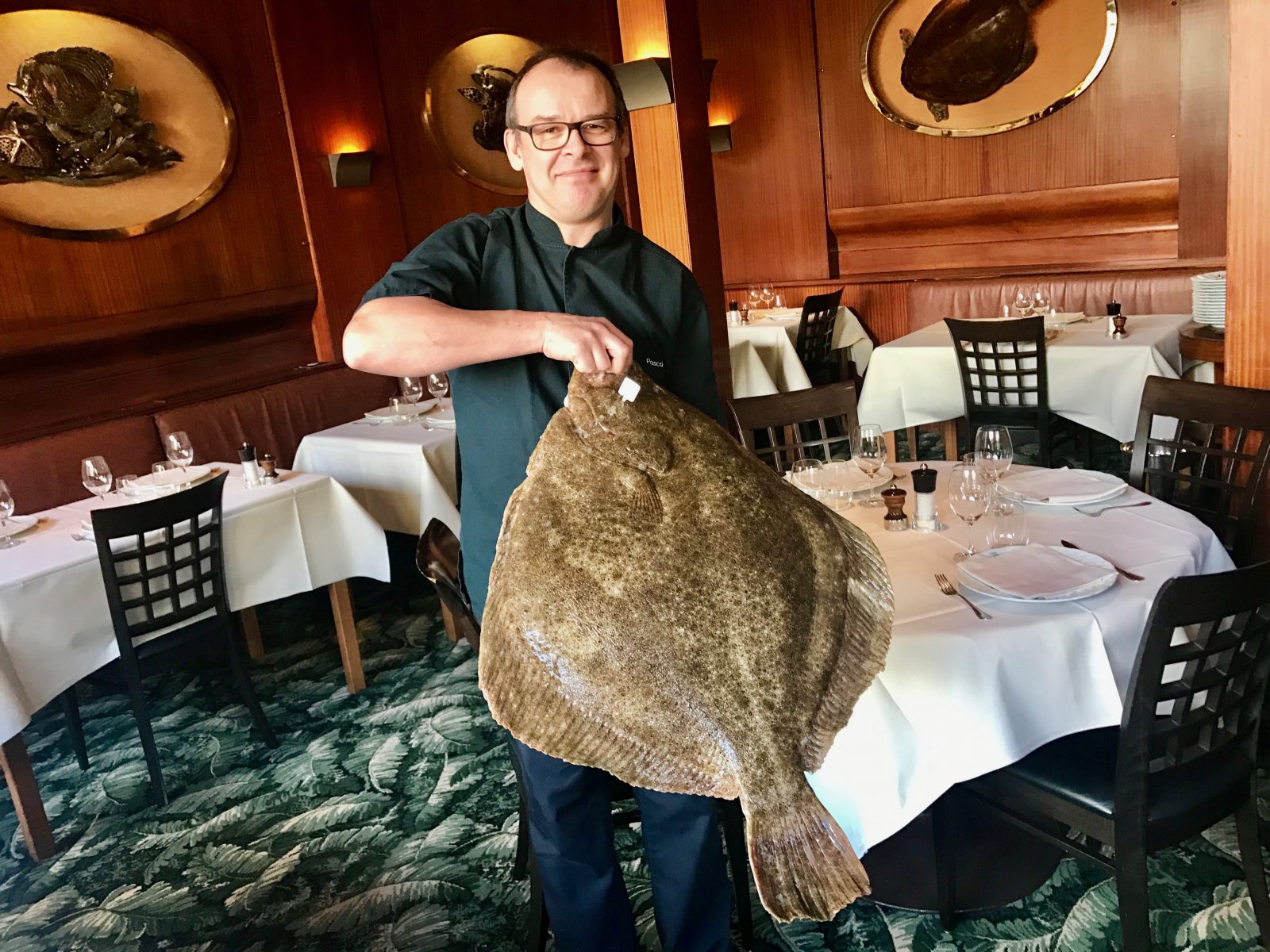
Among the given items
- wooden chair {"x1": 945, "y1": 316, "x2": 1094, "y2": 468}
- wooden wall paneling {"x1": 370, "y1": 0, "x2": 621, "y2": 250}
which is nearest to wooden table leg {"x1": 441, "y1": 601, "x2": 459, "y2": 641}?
wooden chair {"x1": 945, "y1": 316, "x2": 1094, "y2": 468}

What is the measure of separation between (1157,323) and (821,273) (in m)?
3.82

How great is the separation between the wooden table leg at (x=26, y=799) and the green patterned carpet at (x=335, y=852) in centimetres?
5

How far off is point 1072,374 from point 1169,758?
11.7 feet

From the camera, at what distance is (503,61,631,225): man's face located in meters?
1.47

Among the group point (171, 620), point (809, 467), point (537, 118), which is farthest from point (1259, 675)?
point (171, 620)

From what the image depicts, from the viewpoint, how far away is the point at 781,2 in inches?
341

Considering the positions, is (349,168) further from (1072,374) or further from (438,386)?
(1072,374)

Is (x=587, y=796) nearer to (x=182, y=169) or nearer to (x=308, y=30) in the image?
(x=182, y=169)

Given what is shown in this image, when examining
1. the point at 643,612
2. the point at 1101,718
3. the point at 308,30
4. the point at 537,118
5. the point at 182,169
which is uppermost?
the point at 308,30

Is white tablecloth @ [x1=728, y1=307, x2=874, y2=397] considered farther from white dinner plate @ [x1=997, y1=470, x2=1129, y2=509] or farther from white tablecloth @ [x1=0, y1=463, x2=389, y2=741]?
white dinner plate @ [x1=997, y1=470, x2=1129, y2=509]

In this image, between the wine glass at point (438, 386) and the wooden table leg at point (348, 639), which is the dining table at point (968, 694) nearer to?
the wooden table leg at point (348, 639)

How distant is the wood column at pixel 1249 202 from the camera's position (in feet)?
9.09

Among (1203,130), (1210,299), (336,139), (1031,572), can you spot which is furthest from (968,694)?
(1203,130)

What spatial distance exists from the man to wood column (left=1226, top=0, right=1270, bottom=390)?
2.07 m
